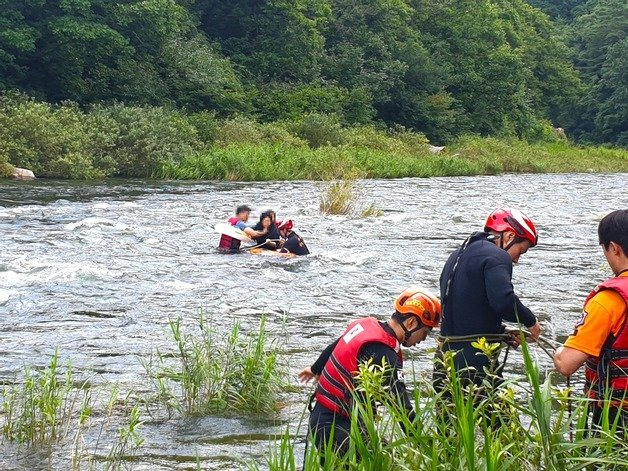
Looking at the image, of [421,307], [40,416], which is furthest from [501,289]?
[40,416]

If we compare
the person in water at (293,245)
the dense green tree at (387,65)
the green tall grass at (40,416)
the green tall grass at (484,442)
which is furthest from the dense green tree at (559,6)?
the green tall grass at (484,442)

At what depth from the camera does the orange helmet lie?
14.3ft

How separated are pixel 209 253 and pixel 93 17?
2648 centimetres

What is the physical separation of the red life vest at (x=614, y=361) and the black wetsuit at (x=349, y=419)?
2.63 feet

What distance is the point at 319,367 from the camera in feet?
15.7

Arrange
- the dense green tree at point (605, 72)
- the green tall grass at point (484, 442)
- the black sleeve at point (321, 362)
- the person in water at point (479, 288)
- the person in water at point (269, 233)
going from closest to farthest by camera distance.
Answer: the green tall grass at point (484, 442) → the black sleeve at point (321, 362) → the person in water at point (479, 288) → the person in water at point (269, 233) → the dense green tree at point (605, 72)

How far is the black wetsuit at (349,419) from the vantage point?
4199 millimetres

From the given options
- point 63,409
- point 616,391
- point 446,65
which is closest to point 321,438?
point 616,391

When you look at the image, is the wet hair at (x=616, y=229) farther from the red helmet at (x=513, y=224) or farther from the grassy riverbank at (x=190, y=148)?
the grassy riverbank at (x=190, y=148)

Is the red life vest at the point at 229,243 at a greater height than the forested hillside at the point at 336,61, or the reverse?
the forested hillside at the point at 336,61

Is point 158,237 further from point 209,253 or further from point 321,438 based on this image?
point 321,438

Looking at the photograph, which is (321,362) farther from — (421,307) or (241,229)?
(241,229)

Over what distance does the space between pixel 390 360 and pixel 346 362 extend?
0.21 meters

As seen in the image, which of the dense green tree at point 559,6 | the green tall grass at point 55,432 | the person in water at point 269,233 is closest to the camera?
the green tall grass at point 55,432
